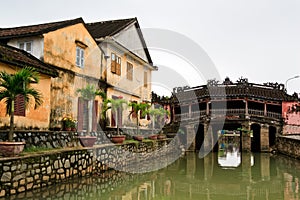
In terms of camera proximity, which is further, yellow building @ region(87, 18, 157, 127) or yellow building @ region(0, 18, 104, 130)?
yellow building @ region(87, 18, 157, 127)

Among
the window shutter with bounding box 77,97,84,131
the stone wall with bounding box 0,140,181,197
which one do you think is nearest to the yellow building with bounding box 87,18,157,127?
the window shutter with bounding box 77,97,84,131

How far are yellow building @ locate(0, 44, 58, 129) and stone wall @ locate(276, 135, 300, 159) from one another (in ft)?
48.4

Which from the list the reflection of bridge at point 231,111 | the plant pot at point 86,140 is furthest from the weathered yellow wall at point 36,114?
the reflection of bridge at point 231,111

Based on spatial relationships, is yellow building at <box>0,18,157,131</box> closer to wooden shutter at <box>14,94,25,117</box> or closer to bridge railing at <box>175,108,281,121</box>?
wooden shutter at <box>14,94,25,117</box>

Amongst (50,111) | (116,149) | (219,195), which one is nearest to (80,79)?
(50,111)

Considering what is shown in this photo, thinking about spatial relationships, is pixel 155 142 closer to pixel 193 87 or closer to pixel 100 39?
pixel 100 39

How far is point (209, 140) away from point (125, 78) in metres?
11.8

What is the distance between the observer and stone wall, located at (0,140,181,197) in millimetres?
7199

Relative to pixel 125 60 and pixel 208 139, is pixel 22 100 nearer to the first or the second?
pixel 125 60

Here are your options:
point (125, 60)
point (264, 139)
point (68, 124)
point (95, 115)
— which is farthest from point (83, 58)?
point (264, 139)

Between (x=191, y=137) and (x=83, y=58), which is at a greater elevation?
(x=83, y=58)

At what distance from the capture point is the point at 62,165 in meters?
9.23

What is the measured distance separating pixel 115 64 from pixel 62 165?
32.5 feet

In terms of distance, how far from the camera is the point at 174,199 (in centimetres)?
811
